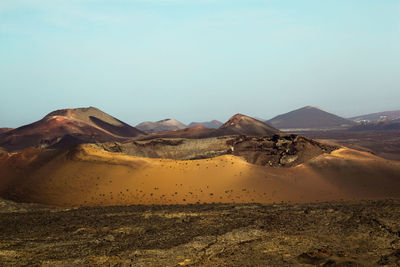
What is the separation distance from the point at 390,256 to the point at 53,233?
32.3ft

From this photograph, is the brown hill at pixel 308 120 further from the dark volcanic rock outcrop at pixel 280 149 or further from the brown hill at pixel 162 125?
the dark volcanic rock outcrop at pixel 280 149

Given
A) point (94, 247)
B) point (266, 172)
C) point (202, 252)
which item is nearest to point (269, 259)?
point (202, 252)

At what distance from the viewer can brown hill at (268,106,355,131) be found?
147625mm

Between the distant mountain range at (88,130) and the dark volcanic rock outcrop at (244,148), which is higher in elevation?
the distant mountain range at (88,130)

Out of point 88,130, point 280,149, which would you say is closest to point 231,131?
point 88,130

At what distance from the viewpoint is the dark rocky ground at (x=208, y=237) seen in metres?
8.55

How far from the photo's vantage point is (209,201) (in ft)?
56.4

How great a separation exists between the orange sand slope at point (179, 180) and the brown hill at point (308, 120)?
125 meters

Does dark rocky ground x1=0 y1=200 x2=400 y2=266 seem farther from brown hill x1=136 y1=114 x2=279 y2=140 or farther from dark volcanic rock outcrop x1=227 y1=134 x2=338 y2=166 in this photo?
brown hill x1=136 y1=114 x2=279 y2=140

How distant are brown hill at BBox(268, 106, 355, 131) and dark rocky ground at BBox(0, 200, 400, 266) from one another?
135435 millimetres

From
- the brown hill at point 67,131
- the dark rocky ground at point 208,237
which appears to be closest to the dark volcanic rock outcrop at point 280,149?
the dark rocky ground at point 208,237

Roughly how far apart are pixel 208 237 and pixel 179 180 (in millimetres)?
9582

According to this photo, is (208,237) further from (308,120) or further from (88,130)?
(308,120)

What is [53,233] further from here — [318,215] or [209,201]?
[318,215]
